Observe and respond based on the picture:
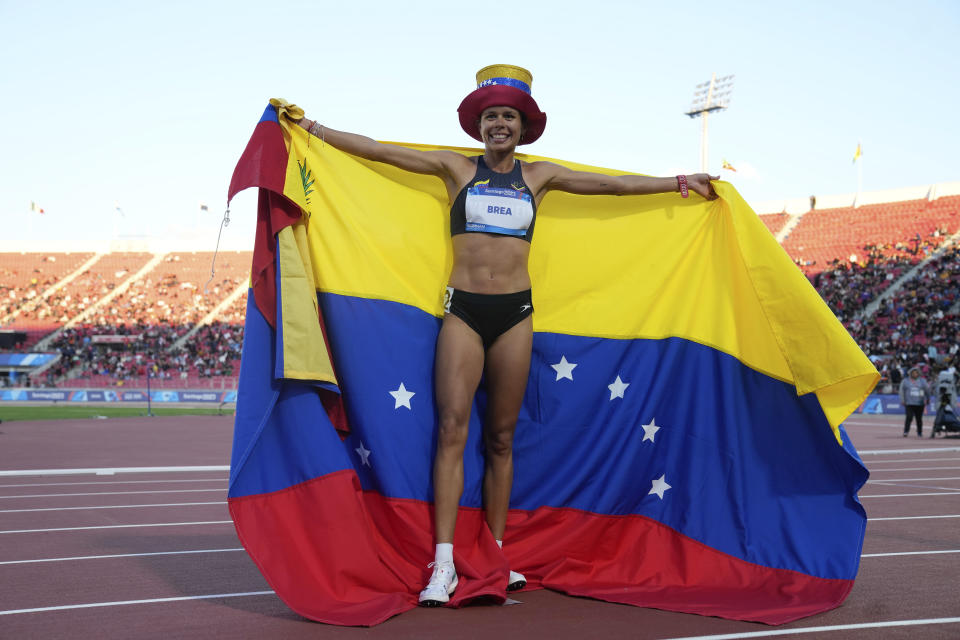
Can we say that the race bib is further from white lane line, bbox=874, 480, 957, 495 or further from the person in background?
the person in background

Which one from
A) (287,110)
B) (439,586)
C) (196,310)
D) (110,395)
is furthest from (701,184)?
(196,310)

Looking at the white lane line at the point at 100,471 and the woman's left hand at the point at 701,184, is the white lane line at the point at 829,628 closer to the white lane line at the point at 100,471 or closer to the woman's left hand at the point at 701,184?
the woman's left hand at the point at 701,184

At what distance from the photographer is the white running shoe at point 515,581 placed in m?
4.41

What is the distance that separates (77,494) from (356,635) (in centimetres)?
627

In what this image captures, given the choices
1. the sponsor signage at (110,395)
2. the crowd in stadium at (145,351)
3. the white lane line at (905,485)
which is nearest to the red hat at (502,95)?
the white lane line at (905,485)

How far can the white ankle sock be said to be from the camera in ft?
13.9

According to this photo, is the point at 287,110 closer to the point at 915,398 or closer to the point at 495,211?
the point at 495,211

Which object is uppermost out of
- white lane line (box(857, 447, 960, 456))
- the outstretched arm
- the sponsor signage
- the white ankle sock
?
the outstretched arm

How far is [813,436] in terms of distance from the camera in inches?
181

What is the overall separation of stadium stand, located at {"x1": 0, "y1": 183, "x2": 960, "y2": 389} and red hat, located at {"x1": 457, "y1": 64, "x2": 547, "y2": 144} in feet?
76.7

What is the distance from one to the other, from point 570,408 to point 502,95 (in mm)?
1752

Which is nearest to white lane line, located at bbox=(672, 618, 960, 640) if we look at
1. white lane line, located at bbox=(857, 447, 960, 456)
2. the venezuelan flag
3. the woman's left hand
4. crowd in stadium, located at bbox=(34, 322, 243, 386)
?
the venezuelan flag

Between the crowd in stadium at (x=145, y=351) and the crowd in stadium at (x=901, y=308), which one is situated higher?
the crowd in stadium at (x=901, y=308)

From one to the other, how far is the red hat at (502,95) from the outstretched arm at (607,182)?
0.29 m
